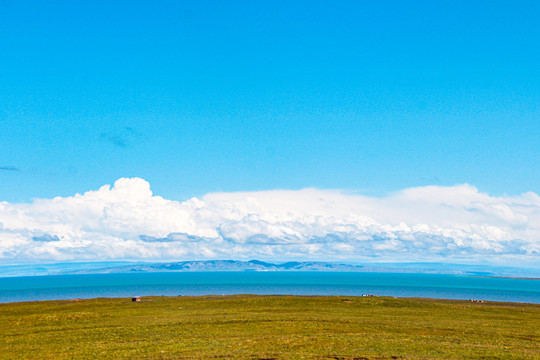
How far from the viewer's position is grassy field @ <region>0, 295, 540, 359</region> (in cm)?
2984

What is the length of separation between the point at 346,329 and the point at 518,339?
14496 mm

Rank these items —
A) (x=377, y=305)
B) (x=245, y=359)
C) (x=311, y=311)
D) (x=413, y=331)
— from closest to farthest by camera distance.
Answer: (x=245, y=359) → (x=413, y=331) → (x=311, y=311) → (x=377, y=305)

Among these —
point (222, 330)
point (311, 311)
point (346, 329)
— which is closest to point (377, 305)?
point (311, 311)

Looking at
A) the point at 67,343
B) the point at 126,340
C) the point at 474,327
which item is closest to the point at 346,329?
the point at 474,327

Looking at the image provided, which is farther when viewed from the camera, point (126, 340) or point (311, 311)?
point (311, 311)

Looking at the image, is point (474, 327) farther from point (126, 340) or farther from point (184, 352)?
point (126, 340)

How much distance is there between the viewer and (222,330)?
3972 centimetres

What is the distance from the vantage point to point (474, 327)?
4312cm

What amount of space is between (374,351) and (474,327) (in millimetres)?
18871

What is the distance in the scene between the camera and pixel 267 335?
1449 inches

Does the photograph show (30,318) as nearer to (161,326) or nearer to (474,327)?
(161,326)

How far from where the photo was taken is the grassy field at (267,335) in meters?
29.8

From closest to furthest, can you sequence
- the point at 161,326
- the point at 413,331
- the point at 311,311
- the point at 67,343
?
1. the point at 67,343
2. the point at 413,331
3. the point at 161,326
4. the point at 311,311

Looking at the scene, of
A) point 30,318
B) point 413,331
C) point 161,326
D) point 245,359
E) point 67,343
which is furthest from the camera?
point 30,318
